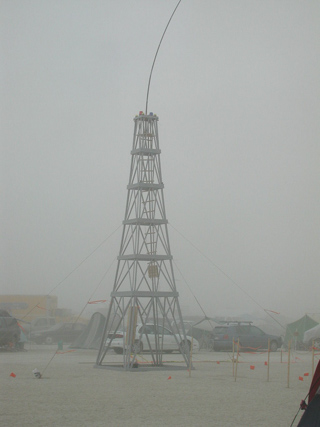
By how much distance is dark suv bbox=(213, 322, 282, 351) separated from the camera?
30.9 meters

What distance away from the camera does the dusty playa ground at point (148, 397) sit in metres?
11.1

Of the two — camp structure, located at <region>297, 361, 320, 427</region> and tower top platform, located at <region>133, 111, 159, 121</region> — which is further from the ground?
tower top platform, located at <region>133, 111, 159, 121</region>

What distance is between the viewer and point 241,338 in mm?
31078

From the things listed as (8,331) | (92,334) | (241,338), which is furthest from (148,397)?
(92,334)

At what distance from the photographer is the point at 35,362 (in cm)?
2278

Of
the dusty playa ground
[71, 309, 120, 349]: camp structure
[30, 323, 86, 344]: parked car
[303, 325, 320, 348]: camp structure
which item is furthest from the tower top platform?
[303, 325, 320, 348]: camp structure

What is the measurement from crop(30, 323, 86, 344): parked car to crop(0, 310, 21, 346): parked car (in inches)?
172

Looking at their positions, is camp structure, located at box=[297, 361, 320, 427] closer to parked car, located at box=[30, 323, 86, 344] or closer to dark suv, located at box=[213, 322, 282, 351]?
dark suv, located at box=[213, 322, 282, 351]

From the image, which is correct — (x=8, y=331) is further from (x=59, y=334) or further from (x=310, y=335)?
(x=310, y=335)

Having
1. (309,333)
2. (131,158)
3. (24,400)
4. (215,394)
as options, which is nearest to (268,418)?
(215,394)

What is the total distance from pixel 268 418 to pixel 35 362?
13.0 meters

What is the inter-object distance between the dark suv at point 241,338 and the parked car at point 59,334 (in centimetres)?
681

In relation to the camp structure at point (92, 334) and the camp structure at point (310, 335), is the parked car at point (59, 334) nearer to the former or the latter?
the camp structure at point (92, 334)

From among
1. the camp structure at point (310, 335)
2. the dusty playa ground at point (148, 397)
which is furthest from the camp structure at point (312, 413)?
the camp structure at point (310, 335)
